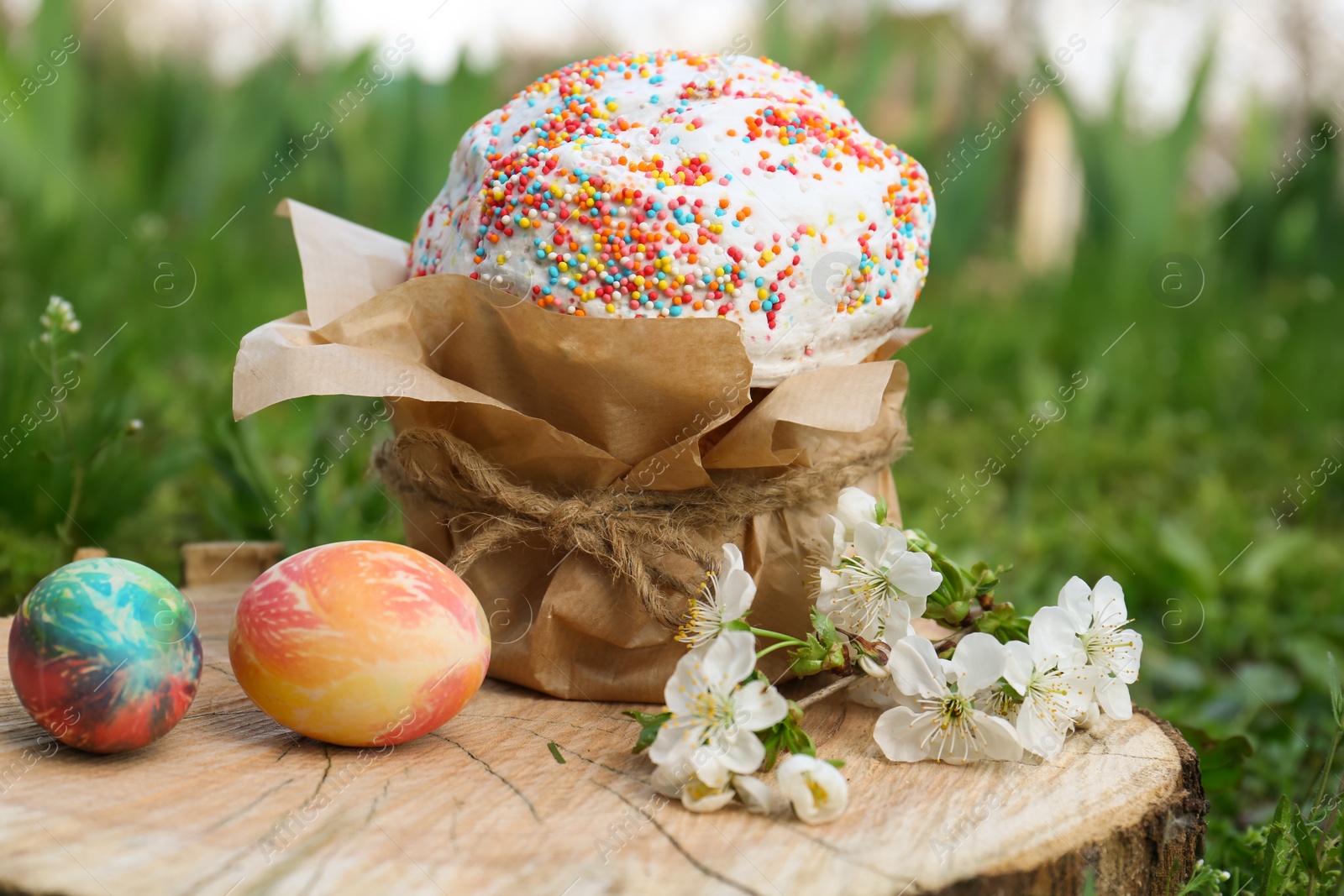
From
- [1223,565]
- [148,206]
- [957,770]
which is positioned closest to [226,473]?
[957,770]

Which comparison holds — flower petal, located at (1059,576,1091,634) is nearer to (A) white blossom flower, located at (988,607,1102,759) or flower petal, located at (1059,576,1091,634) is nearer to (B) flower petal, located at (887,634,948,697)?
(A) white blossom flower, located at (988,607,1102,759)

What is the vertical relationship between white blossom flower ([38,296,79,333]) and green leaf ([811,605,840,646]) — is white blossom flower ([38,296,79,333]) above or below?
below

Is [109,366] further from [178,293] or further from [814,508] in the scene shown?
[814,508]

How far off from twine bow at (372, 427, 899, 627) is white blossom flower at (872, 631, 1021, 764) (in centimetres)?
25

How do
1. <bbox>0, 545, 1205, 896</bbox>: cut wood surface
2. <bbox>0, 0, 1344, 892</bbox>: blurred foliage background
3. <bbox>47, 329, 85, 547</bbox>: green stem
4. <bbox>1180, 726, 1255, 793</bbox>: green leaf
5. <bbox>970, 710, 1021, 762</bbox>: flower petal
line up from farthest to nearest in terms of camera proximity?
<bbox>0, 0, 1344, 892</bbox>: blurred foliage background → <bbox>47, 329, 85, 547</bbox>: green stem → <bbox>1180, 726, 1255, 793</bbox>: green leaf → <bbox>970, 710, 1021, 762</bbox>: flower petal → <bbox>0, 545, 1205, 896</bbox>: cut wood surface

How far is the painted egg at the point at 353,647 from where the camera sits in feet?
3.53

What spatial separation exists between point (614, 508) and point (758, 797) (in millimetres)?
393

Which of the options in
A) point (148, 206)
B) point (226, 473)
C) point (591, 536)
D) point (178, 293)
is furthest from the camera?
point (148, 206)

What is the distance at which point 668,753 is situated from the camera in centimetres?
103

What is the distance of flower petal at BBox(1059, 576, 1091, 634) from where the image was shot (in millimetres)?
1180

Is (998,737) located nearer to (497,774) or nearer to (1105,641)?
(1105,641)

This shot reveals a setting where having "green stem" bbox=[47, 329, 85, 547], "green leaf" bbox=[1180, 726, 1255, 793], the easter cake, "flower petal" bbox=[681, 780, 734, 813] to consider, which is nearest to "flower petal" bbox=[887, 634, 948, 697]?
"flower petal" bbox=[681, 780, 734, 813]

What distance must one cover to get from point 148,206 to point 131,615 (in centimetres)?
350

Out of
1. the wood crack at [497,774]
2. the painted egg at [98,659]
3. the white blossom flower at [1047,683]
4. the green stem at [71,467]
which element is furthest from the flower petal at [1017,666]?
the green stem at [71,467]
